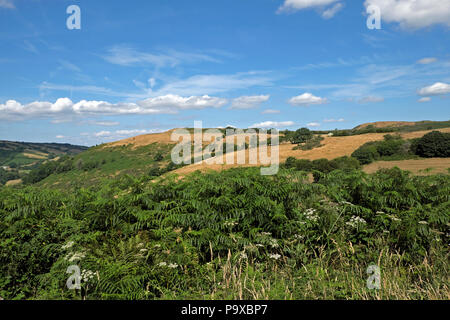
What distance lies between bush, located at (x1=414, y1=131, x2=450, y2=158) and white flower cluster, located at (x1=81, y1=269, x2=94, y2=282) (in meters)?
21.4

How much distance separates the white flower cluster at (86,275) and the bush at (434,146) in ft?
70.1

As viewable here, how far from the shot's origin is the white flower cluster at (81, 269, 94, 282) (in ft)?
8.79

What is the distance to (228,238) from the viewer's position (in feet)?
11.3

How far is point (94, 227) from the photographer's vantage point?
3711mm

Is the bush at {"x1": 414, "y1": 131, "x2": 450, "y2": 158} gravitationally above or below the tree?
below

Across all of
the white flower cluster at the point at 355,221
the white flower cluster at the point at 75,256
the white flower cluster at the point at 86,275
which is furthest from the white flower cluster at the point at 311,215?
the white flower cluster at the point at 75,256

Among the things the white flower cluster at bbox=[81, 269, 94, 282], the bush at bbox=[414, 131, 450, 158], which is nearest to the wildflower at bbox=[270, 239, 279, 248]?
the white flower cluster at bbox=[81, 269, 94, 282]

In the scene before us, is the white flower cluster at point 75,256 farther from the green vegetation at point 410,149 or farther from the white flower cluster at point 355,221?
the green vegetation at point 410,149

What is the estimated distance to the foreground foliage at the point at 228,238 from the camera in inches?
110

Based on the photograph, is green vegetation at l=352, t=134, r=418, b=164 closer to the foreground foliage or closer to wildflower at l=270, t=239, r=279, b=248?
the foreground foliage

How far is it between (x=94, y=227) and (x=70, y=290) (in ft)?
3.59

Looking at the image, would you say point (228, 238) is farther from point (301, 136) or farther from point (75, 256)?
point (301, 136)
